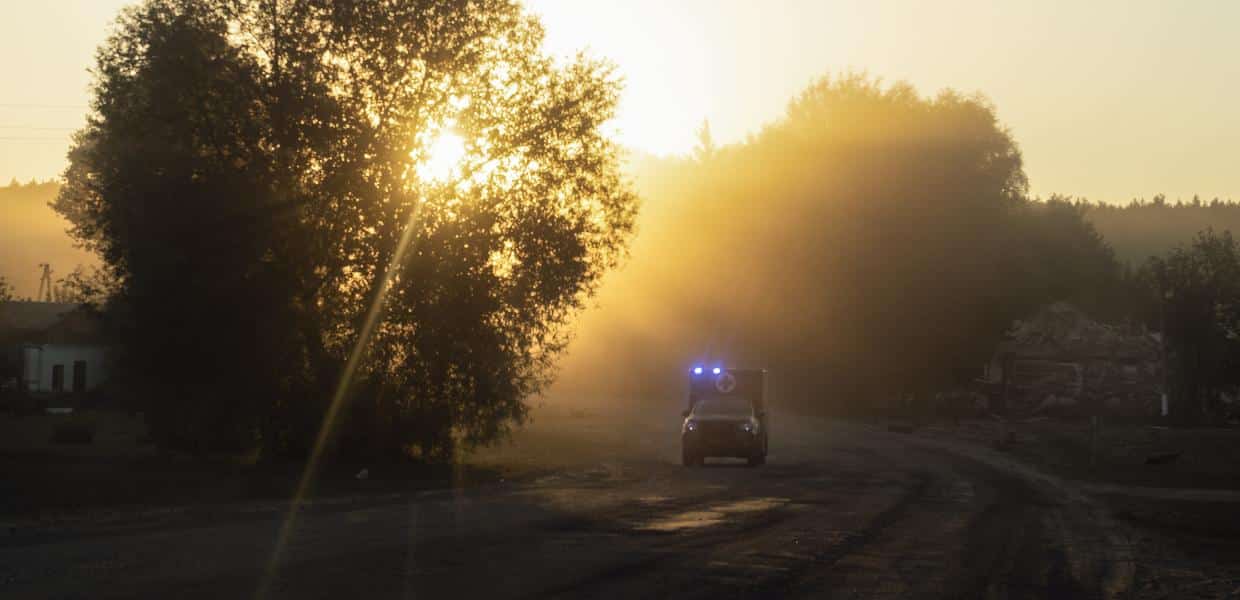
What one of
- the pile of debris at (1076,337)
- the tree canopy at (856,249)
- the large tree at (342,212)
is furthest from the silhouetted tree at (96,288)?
the pile of debris at (1076,337)

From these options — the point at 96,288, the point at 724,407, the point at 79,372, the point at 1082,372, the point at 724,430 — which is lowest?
the point at 724,430

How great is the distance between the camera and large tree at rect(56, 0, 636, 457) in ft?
97.8

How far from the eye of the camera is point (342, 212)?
31562mm

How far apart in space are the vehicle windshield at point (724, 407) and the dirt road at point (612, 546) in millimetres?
7660

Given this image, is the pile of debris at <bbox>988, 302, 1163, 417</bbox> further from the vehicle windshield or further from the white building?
the white building

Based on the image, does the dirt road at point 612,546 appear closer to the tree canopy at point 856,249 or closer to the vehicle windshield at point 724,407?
the vehicle windshield at point 724,407

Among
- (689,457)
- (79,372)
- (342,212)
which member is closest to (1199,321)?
(689,457)

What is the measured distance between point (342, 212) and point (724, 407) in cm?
1192

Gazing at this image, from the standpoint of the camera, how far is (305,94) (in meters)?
30.6

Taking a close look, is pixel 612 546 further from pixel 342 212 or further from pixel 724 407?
pixel 724 407

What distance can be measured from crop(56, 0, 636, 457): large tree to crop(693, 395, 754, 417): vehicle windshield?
513 centimetres

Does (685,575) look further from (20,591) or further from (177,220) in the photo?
(177,220)

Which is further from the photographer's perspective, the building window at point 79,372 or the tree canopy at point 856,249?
the building window at point 79,372

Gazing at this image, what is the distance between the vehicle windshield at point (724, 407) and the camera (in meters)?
35.6
